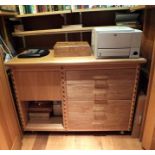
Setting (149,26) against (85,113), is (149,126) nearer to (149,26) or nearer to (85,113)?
(85,113)

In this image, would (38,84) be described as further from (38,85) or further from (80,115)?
(80,115)

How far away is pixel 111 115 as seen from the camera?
158cm

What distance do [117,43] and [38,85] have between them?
0.80m

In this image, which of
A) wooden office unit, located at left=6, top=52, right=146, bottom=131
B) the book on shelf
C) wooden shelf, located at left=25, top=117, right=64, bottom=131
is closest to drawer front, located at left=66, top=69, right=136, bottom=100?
wooden office unit, located at left=6, top=52, right=146, bottom=131

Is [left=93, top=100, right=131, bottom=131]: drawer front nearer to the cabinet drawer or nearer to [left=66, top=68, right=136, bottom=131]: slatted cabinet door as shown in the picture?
[left=66, top=68, right=136, bottom=131]: slatted cabinet door

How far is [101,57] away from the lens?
1.37 m

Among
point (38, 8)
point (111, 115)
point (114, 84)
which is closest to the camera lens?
point (114, 84)

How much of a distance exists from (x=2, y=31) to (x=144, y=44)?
1488 mm

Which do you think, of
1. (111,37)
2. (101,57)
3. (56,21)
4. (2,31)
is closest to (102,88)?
(101,57)

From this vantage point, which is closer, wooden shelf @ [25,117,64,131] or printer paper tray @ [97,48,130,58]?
printer paper tray @ [97,48,130,58]

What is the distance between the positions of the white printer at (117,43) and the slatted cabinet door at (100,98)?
0.46 feet

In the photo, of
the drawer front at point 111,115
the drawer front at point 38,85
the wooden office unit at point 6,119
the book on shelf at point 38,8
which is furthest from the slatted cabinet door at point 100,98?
the book on shelf at point 38,8

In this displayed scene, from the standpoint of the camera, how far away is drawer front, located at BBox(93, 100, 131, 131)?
60.2 inches

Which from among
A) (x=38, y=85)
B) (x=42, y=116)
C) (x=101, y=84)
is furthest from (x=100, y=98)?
(x=42, y=116)
